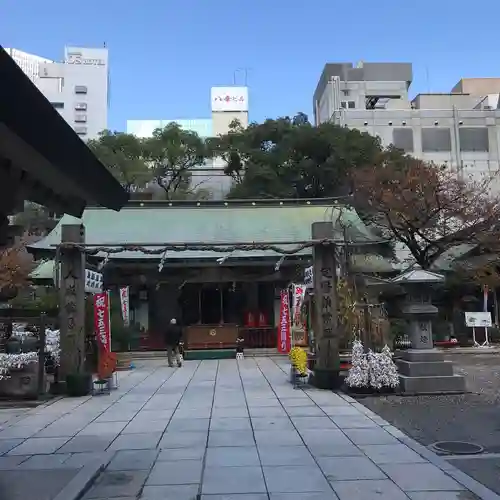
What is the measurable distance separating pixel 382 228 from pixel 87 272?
17306mm

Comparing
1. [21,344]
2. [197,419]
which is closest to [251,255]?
[21,344]

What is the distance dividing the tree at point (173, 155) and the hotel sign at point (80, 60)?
149 feet

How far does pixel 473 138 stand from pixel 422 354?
133 feet

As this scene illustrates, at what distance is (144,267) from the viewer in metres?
22.1

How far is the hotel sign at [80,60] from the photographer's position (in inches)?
3120

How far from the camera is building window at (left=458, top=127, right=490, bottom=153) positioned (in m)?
46.6

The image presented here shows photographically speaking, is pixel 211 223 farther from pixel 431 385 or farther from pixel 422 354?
pixel 431 385

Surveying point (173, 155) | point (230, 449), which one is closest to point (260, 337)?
point (230, 449)

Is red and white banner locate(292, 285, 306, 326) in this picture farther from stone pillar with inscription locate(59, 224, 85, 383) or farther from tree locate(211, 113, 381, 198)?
tree locate(211, 113, 381, 198)

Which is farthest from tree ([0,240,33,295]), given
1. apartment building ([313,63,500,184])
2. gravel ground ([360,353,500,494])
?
apartment building ([313,63,500,184])

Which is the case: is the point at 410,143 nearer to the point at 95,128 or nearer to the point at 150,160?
the point at 150,160

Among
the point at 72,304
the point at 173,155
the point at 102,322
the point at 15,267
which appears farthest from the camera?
the point at 173,155

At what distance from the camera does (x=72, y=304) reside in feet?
40.7

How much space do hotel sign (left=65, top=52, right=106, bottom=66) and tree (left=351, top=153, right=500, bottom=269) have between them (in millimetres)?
65134
